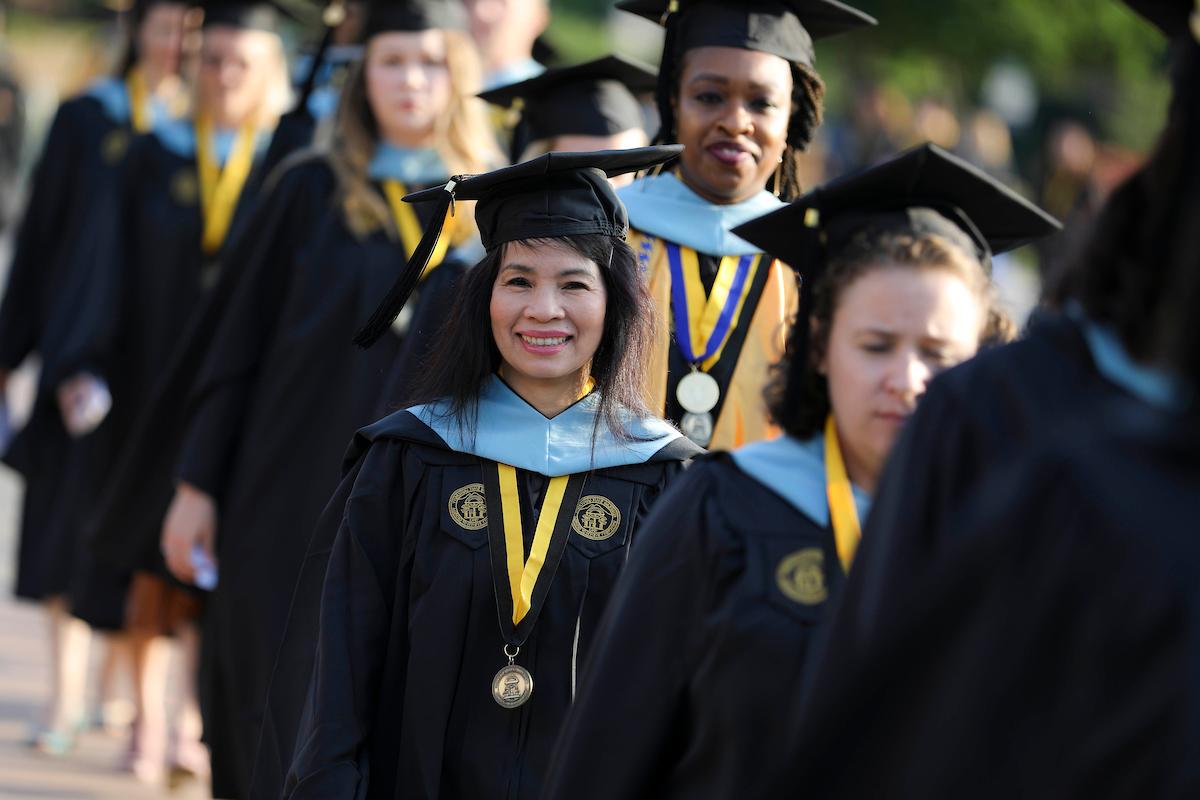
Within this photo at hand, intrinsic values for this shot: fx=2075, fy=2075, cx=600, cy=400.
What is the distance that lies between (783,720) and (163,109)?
20.2 feet

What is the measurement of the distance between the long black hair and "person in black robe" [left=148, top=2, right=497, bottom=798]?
6.09 ft

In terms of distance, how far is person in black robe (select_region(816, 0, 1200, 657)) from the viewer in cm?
239

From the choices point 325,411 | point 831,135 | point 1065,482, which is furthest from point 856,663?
point 831,135

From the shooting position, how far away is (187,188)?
8117mm

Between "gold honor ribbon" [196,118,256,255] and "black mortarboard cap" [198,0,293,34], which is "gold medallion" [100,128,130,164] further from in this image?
"black mortarboard cap" [198,0,293,34]

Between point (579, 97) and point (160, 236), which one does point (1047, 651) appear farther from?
point (160, 236)

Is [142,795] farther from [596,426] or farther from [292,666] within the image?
[596,426]

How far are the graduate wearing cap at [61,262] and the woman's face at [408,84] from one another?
2097 mm

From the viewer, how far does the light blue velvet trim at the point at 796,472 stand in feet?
10.6

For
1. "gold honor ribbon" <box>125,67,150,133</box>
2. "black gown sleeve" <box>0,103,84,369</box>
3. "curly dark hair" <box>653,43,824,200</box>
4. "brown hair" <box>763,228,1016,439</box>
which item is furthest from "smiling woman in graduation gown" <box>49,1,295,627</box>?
"brown hair" <box>763,228,1016,439</box>

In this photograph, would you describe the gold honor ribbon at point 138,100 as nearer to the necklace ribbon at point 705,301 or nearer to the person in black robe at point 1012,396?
the necklace ribbon at point 705,301

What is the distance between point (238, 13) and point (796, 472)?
5239 mm

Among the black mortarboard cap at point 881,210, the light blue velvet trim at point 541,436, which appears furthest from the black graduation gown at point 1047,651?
the light blue velvet trim at point 541,436

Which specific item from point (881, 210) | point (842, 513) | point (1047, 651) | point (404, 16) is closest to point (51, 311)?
point (404, 16)
